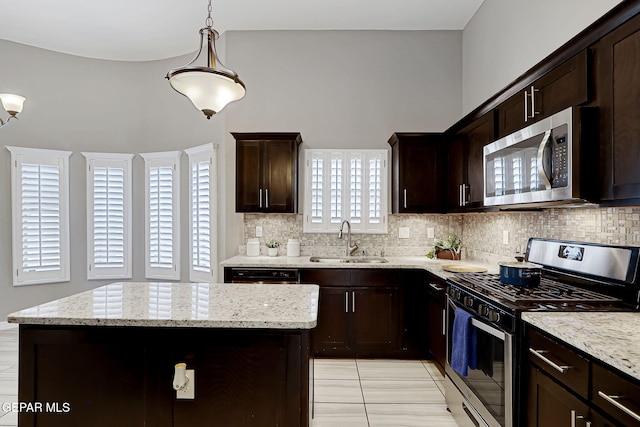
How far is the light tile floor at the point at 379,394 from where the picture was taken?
8.25ft

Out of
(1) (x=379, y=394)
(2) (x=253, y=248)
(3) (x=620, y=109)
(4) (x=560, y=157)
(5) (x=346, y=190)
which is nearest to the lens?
(3) (x=620, y=109)

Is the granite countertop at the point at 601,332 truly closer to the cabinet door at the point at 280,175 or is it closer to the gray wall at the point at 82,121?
the cabinet door at the point at 280,175

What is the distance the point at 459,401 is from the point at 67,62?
5.64 meters

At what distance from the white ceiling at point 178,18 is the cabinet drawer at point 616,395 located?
12.0ft

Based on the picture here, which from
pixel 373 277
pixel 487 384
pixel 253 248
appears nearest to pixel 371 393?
pixel 373 277

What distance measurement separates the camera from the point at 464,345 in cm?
218

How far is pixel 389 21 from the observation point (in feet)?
13.4

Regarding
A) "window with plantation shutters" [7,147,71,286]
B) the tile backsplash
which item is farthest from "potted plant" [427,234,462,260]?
"window with plantation shutters" [7,147,71,286]

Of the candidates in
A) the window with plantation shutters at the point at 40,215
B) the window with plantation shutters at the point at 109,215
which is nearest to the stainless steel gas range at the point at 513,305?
the window with plantation shutters at the point at 109,215

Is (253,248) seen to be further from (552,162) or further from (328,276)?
(552,162)

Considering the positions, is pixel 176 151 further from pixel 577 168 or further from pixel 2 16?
pixel 577 168

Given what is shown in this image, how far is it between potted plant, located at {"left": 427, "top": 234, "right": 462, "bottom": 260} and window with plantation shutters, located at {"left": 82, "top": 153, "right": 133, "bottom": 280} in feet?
12.6

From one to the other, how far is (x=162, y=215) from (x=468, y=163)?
12.0 feet

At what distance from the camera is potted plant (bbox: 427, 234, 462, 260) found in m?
3.93
